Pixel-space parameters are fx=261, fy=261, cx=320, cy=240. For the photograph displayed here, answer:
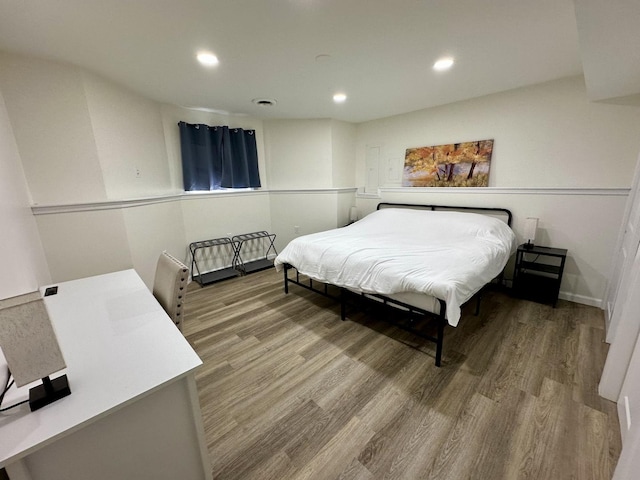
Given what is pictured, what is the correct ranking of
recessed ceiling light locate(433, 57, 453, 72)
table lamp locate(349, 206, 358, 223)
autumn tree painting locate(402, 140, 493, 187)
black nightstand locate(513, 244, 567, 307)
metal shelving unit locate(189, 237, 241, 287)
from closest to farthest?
recessed ceiling light locate(433, 57, 453, 72) < black nightstand locate(513, 244, 567, 307) < autumn tree painting locate(402, 140, 493, 187) < metal shelving unit locate(189, 237, 241, 287) < table lamp locate(349, 206, 358, 223)

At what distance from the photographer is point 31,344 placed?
78cm

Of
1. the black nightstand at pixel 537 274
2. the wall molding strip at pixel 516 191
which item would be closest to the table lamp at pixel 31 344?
the black nightstand at pixel 537 274

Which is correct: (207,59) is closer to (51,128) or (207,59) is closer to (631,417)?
(51,128)

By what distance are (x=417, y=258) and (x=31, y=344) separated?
2335 millimetres

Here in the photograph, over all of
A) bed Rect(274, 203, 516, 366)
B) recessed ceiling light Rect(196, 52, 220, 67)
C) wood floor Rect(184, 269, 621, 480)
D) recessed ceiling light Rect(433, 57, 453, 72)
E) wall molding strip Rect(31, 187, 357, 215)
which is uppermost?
recessed ceiling light Rect(196, 52, 220, 67)

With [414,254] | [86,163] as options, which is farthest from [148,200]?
[414,254]

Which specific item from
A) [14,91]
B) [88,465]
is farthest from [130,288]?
[14,91]

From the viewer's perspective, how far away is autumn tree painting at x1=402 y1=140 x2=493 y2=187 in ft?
10.8

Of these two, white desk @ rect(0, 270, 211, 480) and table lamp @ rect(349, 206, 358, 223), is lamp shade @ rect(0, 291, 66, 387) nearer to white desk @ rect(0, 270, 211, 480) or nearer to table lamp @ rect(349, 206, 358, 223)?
white desk @ rect(0, 270, 211, 480)

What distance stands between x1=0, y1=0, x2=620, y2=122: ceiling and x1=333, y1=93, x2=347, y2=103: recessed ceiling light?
16cm

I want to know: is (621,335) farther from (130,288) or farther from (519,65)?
(130,288)

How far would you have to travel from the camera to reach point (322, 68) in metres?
2.37

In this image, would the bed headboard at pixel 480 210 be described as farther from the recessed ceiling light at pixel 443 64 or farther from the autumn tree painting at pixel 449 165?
the recessed ceiling light at pixel 443 64

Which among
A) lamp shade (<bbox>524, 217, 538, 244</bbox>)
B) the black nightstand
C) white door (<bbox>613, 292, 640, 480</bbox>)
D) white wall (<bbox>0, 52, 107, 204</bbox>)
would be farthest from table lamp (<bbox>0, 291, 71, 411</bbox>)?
lamp shade (<bbox>524, 217, 538, 244</bbox>)
